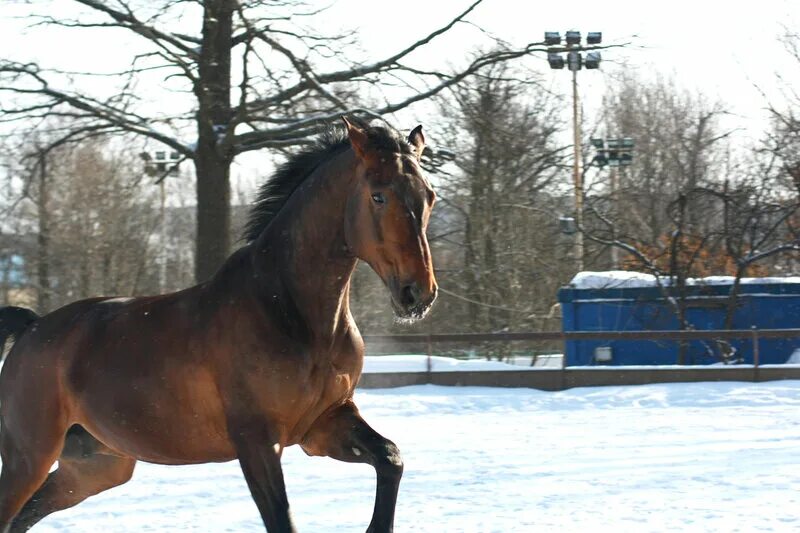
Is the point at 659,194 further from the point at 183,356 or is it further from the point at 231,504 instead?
the point at 183,356

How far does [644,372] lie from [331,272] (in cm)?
1069

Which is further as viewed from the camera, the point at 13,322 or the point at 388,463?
the point at 13,322

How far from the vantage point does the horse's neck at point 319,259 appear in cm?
410

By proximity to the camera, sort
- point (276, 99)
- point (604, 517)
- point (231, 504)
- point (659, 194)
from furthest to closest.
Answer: point (659, 194)
point (276, 99)
point (231, 504)
point (604, 517)

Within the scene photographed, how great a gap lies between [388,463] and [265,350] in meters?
0.67

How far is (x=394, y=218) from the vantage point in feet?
12.2

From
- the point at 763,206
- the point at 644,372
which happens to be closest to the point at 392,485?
the point at 644,372

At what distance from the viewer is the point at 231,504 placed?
6867 millimetres

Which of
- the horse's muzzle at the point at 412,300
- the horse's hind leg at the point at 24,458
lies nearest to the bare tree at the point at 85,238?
the horse's hind leg at the point at 24,458

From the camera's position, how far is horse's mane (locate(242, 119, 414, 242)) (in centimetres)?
449

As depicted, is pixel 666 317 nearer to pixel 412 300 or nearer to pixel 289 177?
pixel 289 177

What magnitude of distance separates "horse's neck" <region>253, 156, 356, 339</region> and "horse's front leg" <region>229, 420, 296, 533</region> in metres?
0.44

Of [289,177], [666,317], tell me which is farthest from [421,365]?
[289,177]

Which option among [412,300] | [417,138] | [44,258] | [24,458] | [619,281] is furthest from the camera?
[44,258]
